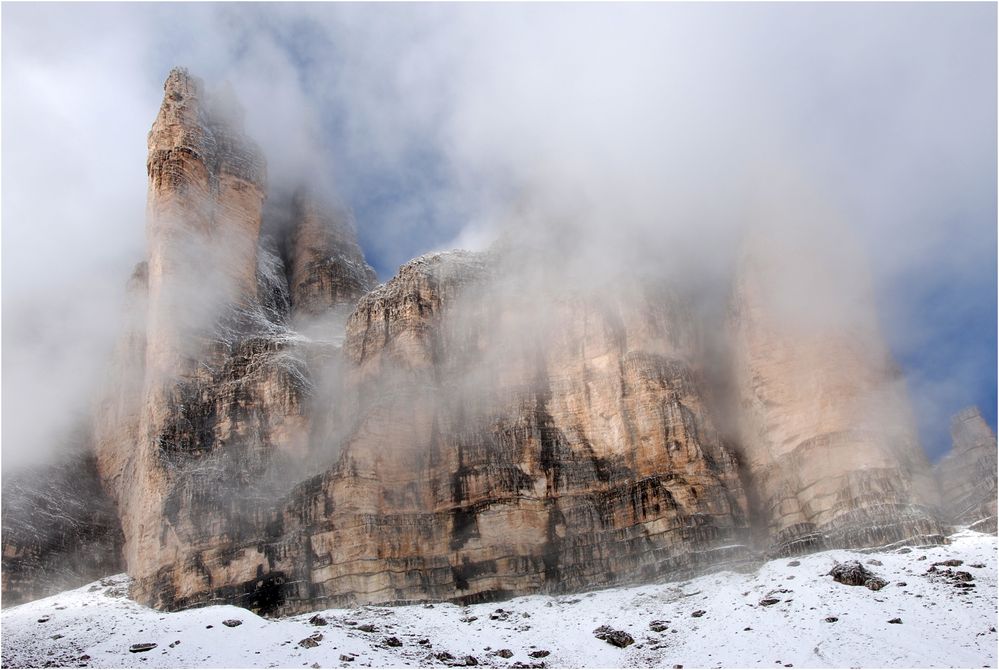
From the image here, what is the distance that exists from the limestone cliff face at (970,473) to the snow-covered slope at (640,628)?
6.47 ft

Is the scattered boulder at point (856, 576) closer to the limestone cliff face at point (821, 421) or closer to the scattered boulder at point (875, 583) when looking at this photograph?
the scattered boulder at point (875, 583)

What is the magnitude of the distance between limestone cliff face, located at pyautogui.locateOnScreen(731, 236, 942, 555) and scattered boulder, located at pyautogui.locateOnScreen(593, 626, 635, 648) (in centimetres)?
907

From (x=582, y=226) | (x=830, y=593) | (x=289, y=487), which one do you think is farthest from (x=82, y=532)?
(x=830, y=593)

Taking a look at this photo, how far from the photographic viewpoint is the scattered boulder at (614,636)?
129 ft

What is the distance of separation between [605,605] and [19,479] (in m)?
40.0

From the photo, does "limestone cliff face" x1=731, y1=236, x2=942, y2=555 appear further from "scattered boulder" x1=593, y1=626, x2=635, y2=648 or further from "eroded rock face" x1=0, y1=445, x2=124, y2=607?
"eroded rock face" x1=0, y1=445, x2=124, y2=607

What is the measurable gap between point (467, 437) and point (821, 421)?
19.2 meters

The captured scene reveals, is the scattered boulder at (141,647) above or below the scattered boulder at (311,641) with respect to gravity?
above

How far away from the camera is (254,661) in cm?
3875

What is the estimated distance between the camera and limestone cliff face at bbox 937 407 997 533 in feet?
139

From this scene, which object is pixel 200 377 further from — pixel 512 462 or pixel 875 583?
pixel 875 583

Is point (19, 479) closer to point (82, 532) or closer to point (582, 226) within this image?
point (82, 532)

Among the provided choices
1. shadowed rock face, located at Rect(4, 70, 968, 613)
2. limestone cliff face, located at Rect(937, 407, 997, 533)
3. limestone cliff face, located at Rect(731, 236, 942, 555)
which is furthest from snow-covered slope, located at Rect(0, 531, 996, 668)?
limestone cliff face, located at Rect(731, 236, 942, 555)

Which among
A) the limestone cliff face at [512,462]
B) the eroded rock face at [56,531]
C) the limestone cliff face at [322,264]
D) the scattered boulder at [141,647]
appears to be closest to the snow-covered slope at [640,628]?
the scattered boulder at [141,647]
